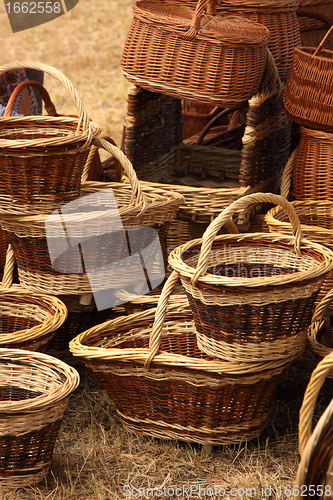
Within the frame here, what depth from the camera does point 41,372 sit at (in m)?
1.91

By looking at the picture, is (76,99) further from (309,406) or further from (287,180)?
(309,406)

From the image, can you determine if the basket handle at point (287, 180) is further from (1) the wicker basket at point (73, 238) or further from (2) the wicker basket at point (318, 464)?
(2) the wicker basket at point (318, 464)

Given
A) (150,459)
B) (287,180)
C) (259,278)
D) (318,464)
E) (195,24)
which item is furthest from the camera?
(287,180)

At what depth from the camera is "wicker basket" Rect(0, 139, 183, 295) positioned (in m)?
2.04

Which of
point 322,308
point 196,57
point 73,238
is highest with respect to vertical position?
point 196,57

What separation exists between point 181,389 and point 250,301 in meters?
0.40

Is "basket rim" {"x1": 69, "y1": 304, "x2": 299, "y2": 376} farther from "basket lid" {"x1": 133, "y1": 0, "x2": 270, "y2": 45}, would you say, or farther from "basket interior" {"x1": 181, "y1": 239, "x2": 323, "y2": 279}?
"basket lid" {"x1": 133, "y1": 0, "x2": 270, "y2": 45}

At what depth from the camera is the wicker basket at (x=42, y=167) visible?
1922mm

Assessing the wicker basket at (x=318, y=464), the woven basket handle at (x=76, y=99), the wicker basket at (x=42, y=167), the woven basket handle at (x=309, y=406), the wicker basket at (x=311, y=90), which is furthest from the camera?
the wicker basket at (x=311, y=90)

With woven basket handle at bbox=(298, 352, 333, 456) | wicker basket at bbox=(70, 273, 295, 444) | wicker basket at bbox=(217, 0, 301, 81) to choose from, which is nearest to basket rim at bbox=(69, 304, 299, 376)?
wicker basket at bbox=(70, 273, 295, 444)

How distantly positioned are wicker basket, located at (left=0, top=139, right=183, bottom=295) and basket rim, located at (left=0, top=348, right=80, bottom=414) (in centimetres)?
33

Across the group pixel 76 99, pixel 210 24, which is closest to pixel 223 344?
pixel 76 99

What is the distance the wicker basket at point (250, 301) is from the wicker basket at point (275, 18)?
1.19 m

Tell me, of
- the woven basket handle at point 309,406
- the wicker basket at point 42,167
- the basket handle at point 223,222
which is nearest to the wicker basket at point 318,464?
the woven basket handle at point 309,406
